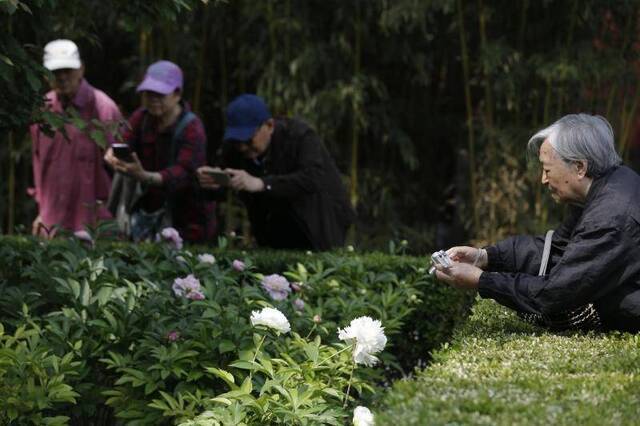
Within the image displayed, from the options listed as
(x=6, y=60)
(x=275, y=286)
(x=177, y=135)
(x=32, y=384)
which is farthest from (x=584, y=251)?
(x=177, y=135)

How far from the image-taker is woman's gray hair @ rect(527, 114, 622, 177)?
3.65 meters

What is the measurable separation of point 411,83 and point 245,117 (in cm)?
386

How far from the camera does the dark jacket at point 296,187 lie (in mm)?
5984

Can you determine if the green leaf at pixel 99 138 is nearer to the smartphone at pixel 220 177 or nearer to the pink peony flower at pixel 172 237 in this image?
the pink peony flower at pixel 172 237

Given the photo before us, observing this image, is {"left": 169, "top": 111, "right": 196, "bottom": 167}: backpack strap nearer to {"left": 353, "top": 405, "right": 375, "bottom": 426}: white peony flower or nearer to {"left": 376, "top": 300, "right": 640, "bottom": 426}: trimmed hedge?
{"left": 376, "top": 300, "right": 640, "bottom": 426}: trimmed hedge

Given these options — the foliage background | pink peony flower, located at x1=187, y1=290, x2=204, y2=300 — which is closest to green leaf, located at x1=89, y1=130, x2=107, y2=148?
pink peony flower, located at x1=187, y1=290, x2=204, y2=300

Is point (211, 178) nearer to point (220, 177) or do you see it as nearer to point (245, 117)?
point (220, 177)

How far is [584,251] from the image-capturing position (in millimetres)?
3479

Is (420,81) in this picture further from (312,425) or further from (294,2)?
(312,425)

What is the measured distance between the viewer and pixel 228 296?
437cm

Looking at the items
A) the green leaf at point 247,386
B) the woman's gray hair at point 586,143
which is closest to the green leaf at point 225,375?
the green leaf at point 247,386

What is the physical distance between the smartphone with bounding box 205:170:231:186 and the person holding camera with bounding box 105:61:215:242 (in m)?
0.34

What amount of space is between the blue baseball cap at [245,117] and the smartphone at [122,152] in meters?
0.52

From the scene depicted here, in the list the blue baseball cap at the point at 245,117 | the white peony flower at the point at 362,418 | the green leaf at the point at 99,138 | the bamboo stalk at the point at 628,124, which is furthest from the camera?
the bamboo stalk at the point at 628,124
